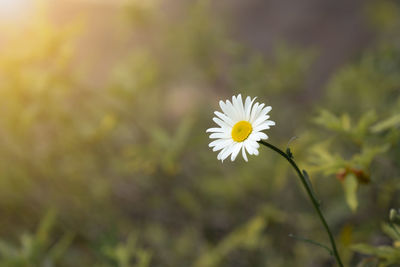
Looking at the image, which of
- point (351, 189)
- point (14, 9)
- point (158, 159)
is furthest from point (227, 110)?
point (14, 9)

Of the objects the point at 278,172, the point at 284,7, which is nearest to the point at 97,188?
the point at 278,172

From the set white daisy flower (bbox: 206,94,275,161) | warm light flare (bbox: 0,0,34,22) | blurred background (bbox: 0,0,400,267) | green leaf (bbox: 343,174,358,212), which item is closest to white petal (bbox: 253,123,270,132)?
white daisy flower (bbox: 206,94,275,161)

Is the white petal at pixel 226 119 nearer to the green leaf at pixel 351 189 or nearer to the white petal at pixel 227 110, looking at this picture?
the white petal at pixel 227 110

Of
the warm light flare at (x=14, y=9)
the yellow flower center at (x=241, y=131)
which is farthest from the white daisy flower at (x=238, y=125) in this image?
the warm light flare at (x=14, y=9)

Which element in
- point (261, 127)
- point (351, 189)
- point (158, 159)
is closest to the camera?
point (261, 127)

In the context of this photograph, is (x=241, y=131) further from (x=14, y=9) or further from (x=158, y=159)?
(x=14, y=9)
